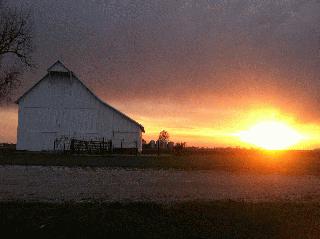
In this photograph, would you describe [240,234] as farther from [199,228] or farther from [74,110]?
[74,110]

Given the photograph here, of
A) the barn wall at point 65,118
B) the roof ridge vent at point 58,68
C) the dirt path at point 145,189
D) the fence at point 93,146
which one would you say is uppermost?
the roof ridge vent at point 58,68

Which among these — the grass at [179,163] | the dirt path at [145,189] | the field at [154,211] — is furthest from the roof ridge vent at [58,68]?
the field at [154,211]

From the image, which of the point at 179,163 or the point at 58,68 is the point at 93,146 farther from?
the point at 179,163

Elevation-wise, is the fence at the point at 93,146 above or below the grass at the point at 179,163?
above

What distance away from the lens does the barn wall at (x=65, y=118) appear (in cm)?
4678

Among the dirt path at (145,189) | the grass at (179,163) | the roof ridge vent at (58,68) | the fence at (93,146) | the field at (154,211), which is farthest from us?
the roof ridge vent at (58,68)

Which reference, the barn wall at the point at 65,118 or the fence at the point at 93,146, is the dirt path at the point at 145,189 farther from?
the barn wall at the point at 65,118

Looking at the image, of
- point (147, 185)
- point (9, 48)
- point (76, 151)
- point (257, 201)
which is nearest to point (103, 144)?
point (76, 151)

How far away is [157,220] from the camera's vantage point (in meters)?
8.73

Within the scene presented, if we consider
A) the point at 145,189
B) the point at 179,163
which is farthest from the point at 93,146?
the point at 145,189

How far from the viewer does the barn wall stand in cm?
4678

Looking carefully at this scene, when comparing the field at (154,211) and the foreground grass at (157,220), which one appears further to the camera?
the field at (154,211)

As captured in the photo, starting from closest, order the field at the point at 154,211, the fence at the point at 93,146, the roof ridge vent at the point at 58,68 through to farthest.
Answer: the field at the point at 154,211
the fence at the point at 93,146
the roof ridge vent at the point at 58,68

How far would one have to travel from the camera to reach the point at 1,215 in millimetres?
8781
